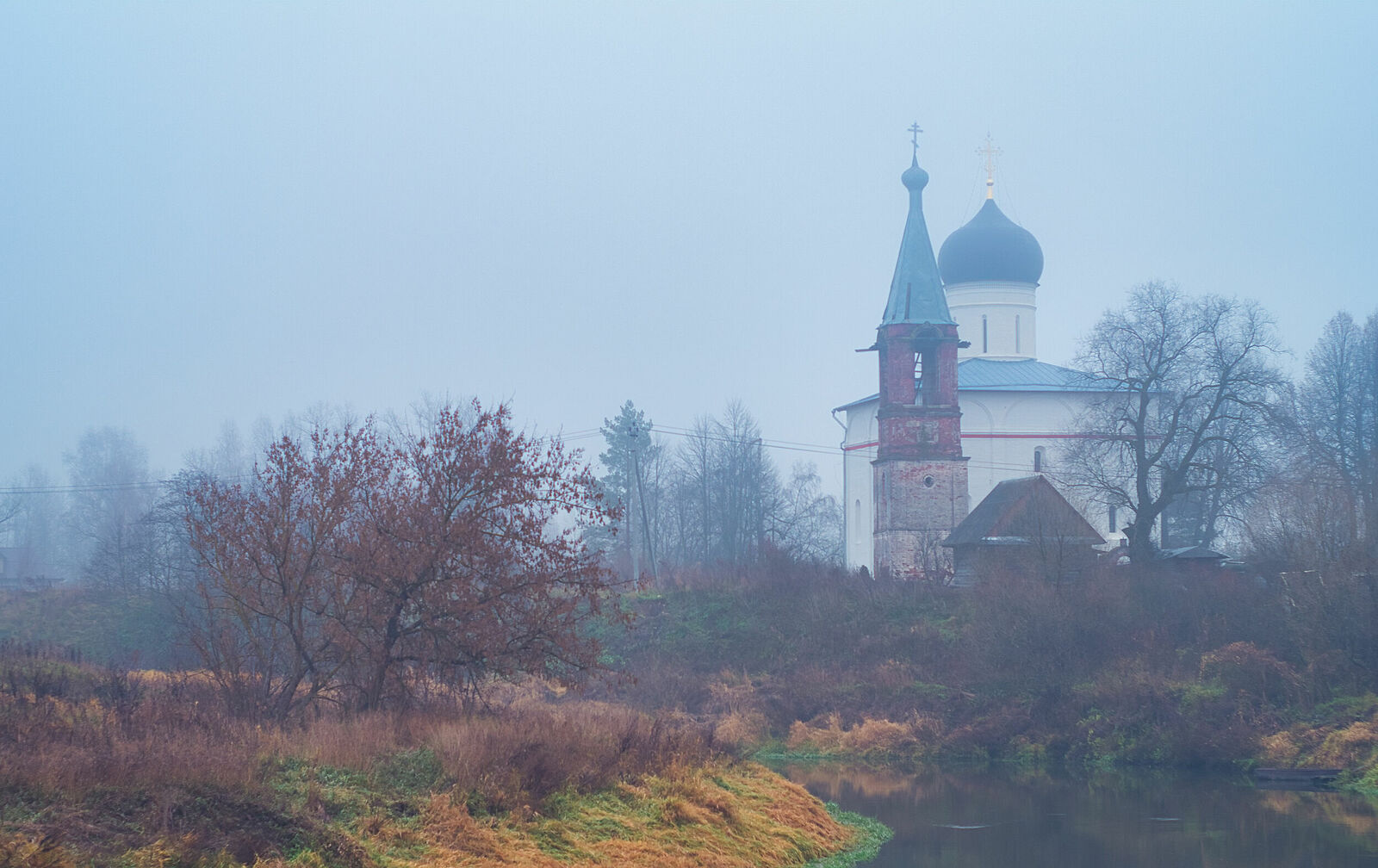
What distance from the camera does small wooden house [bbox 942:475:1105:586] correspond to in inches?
1420

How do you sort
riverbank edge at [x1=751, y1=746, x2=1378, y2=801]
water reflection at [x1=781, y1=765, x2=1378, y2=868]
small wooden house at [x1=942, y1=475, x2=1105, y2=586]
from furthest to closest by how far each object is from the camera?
small wooden house at [x1=942, y1=475, x2=1105, y2=586] < riverbank edge at [x1=751, y1=746, x2=1378, y2=801] < water reflection at [x1=781, y1=765, x2=1378, y2=868]

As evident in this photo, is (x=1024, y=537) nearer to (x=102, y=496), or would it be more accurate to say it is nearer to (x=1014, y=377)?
(x=1014, y=377)

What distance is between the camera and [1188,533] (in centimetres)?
5225

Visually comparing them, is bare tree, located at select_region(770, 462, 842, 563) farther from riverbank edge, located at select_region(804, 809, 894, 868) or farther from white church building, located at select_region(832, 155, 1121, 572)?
riverbank edge, located at select_region(804, 809, 894, 868)

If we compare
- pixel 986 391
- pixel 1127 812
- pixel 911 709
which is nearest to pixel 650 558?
pixel 986 391

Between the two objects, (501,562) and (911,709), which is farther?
(911,709)

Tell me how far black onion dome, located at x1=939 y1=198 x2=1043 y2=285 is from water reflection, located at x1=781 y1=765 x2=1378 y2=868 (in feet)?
98.5

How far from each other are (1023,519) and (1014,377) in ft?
45.9

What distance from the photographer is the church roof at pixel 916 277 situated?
4544cm

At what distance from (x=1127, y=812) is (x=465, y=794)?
43.4ft

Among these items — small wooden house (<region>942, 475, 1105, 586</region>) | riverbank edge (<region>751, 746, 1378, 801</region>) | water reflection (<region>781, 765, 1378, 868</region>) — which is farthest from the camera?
small wooden house (<region>942, 475, 1105, 586</region>)

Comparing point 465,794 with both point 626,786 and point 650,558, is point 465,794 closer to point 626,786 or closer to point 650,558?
point 626,786

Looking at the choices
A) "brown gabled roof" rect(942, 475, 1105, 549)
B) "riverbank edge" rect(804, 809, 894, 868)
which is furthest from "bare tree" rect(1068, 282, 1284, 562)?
"riverbank edge" rect(804, 809, 894, 868)

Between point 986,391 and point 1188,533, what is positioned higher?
point 986,391
